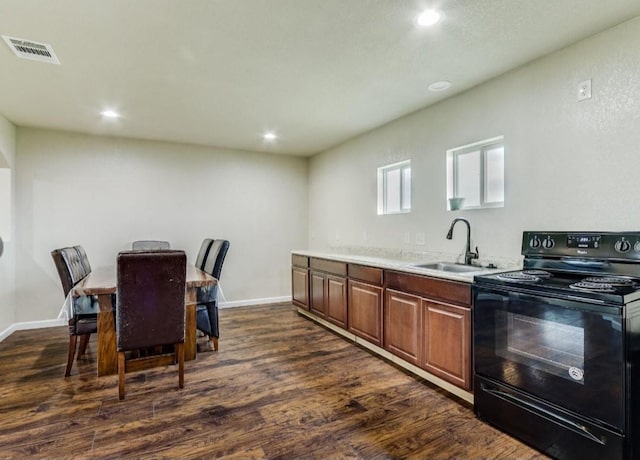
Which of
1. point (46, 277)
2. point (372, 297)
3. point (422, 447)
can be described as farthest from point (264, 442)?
point (46, 277)

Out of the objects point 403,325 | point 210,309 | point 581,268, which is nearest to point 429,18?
point 581,268

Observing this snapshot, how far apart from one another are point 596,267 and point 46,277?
549cm

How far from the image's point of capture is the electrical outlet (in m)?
2.24

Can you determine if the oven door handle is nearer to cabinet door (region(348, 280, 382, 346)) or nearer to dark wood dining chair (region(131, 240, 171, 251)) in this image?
cabinet door (region(348, 280, 382, 346))

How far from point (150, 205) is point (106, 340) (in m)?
2.39

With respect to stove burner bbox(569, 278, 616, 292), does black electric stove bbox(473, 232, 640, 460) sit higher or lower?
lower

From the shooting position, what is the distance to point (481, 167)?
10.1ft

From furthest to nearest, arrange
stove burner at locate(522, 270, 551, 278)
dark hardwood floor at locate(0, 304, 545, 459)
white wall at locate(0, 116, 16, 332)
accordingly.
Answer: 1. white wall at locate(0, 116, 16, 332)
2. stove burner at locate(522, 270, 551, 278)
3. dark hardwood floor at locate(0, 304, 545, 459)

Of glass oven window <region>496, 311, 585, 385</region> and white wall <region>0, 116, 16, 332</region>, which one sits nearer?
glass oven window <region>496, 311, 585, 385</region>

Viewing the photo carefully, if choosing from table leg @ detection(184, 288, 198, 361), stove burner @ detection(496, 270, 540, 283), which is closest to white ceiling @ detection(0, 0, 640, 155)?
stove burner @ detection(496, 270, 540, 283)

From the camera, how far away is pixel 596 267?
2.05 meters

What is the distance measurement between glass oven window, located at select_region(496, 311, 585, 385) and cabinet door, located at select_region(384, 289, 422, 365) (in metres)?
0.75

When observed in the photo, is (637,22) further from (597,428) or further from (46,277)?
(46,277)

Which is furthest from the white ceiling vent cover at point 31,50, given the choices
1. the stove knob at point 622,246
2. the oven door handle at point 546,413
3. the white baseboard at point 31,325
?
the stove knob at point 622,246
